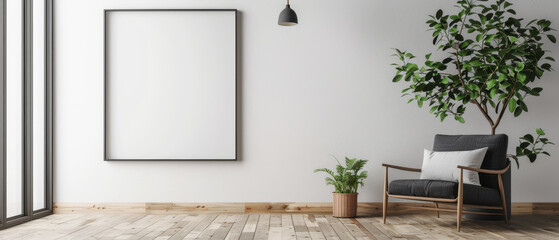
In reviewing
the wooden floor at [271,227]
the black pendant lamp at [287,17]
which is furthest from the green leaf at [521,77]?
the black pendant lamp at [287,17]

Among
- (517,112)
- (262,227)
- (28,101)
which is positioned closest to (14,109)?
(28,101)

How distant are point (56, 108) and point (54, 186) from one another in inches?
29.8

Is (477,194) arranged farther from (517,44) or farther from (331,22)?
(331,22)

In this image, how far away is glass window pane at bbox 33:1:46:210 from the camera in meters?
5.26

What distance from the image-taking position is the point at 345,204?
5.11 meters

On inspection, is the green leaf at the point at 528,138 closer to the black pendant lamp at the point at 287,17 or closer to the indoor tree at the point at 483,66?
the indoor tree at the point at 483,66

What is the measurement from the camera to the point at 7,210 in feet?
15.4

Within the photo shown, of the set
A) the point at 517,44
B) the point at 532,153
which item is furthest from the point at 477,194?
the point at 517,44

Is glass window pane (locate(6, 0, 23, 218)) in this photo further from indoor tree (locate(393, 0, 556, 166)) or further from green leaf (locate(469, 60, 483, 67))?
green leaf (locate(469, 60, 483, 67))

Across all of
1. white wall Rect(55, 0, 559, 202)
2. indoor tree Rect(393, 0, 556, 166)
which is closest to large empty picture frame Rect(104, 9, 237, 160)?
white wall Rect(55, 0, 559, 202)

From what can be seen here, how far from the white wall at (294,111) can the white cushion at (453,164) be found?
0.72m

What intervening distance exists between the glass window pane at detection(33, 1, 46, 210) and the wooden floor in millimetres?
326

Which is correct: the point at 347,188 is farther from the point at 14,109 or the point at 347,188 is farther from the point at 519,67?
the point at 14,109

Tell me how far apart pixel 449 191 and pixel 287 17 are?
2032mm
